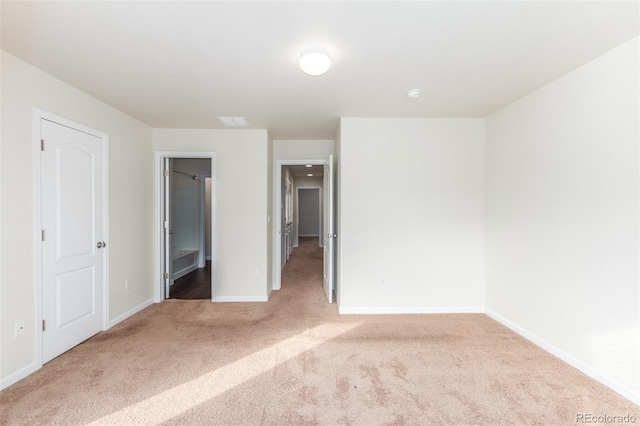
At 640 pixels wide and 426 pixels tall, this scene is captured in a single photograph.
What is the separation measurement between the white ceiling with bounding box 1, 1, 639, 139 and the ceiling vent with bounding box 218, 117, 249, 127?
1.69 feet

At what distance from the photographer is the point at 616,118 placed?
195 cm

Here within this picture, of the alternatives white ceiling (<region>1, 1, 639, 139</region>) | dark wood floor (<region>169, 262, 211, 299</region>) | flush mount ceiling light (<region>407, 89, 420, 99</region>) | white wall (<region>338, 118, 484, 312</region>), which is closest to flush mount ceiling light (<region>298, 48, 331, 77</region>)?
white ceiling (<region>1, 1, 639, 139</region>)

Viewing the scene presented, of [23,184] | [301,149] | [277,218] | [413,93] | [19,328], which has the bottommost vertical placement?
[19,328]

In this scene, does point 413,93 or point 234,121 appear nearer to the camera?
point 413,93

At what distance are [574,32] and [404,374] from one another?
260 centimetres

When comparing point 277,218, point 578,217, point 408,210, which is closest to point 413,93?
point 408,210

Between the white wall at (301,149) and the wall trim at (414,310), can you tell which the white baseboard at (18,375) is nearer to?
the wall trim at (414,310)

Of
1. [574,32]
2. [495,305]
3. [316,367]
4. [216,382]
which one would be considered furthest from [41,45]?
[495,305]

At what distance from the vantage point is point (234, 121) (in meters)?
3.49

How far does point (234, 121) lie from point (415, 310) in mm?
3275

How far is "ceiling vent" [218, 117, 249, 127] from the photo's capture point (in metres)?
3.37

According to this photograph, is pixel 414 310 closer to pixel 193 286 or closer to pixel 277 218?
pixel 277 218

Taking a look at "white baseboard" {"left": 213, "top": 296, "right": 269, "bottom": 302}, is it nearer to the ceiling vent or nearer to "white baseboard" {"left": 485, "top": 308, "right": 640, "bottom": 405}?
the ceiling vent

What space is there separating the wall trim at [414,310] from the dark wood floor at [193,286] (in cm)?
216
